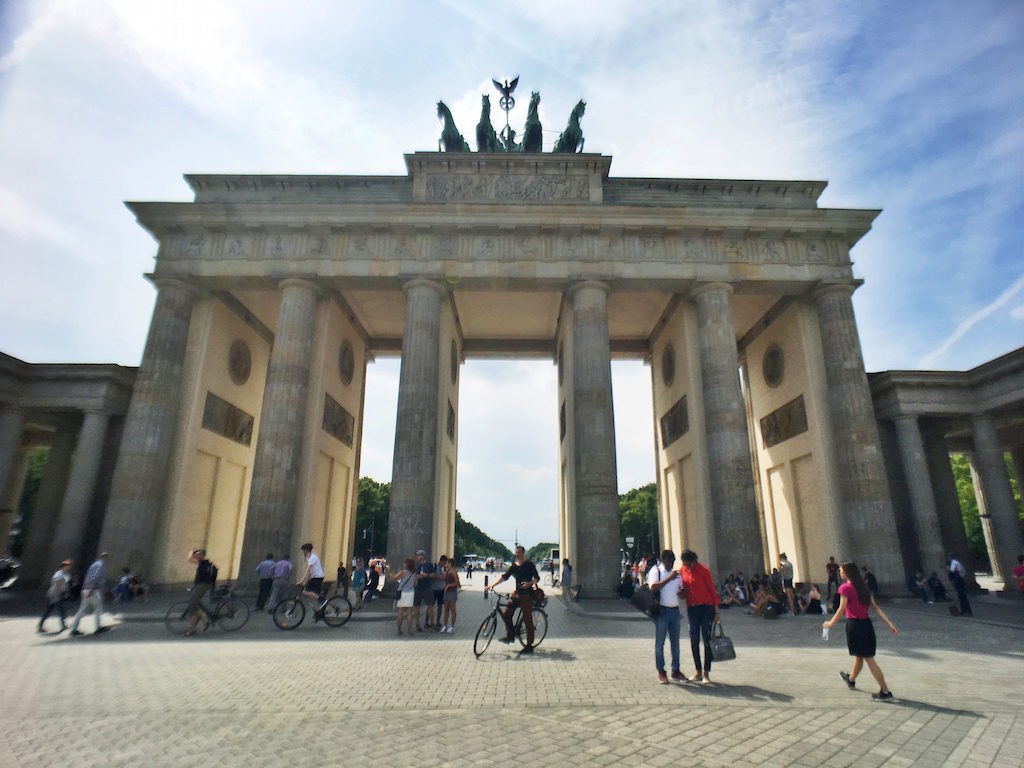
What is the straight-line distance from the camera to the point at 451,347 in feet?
Answer: 90.4

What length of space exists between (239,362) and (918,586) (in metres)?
30.5

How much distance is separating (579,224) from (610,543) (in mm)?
13242

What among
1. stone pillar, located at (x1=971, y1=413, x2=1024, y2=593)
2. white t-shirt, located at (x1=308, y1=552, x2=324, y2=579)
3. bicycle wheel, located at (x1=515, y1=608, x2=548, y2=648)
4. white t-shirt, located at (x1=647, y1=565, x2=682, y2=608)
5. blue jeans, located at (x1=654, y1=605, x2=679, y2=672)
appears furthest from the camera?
stone pillar, located at (x1=971, y1=413, x2=1024, y2=593)

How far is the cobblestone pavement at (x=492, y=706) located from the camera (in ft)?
15.4

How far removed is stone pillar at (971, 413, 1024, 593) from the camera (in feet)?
70.1

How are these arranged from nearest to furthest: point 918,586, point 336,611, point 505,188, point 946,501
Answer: point 336,611
point 918,586
point 505,188
point 946,501

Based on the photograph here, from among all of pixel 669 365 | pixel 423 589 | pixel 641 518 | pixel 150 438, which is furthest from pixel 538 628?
pixel 641 518

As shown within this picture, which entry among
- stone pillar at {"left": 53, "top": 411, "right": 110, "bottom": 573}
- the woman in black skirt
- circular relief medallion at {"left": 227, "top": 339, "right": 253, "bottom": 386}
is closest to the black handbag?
the woman in black skirt

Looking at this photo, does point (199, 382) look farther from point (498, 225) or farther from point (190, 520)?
point (498, 225)

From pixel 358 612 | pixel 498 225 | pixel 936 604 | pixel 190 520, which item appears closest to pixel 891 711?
pixel 358 612

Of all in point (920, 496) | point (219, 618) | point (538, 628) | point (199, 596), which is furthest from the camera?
point (920, 496)

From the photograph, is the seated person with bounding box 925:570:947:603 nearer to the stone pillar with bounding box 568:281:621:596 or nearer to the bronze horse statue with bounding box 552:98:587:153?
the stone pillar with bounding box 568:281:621:596

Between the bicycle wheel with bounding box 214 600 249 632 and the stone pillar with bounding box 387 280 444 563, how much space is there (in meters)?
6.45

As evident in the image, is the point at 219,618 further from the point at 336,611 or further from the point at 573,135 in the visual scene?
the point at 573,135
